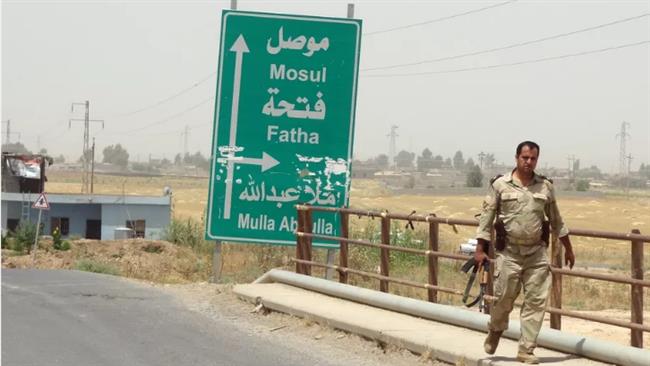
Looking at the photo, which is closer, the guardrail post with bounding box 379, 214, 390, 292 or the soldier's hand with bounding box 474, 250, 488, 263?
the soldier's hand with bounding box 474, 250, 488, 263

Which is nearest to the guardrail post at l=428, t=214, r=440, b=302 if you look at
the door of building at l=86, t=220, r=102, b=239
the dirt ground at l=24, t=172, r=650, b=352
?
the dirt ground at l=24, t=172, r=650, b=352

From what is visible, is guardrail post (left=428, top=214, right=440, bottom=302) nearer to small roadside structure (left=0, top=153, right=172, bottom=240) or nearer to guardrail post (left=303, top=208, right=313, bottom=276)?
guardrail post (left=303, top=208, right=313, bottom=276)

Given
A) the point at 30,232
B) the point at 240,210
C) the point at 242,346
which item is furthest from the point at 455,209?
the point at 242,346

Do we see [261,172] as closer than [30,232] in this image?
Yes

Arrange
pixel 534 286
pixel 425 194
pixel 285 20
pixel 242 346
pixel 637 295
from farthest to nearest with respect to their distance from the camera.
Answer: pixel 425 194 → pixel 285 20 → pixel 242 346 → pixel 637 295 → pixel 534 286

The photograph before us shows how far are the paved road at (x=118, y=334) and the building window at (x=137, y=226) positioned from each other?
61.3 meters

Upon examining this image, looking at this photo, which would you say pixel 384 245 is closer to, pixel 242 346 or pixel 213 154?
pixel 242 346

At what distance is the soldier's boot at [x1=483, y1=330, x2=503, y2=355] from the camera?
27.2 feet

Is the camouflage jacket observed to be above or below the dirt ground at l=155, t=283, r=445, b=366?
above

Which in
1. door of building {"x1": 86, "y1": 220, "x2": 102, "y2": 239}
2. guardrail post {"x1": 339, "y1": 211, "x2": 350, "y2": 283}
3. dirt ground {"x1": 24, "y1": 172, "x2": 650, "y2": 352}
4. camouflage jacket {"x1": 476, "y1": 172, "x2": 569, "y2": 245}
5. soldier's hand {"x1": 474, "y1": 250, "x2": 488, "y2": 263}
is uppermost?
camouflage jacket {"x1": 476, "y1": 172, "x2": 569, "y2": 245}

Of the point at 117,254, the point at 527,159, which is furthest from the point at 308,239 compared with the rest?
the point at 117,254

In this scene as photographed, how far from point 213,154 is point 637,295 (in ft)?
27.6

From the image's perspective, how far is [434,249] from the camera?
37.9 feet

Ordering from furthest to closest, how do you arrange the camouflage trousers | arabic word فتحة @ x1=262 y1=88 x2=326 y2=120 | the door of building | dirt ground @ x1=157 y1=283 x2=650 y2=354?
1. the door of building
2. arabic word فتحة @ x1=262 y1=88 x2=326 y2=120
3. dirt ground @ x1=157 y1=283 x2=650 y2=354
4. the camouflage trousers
